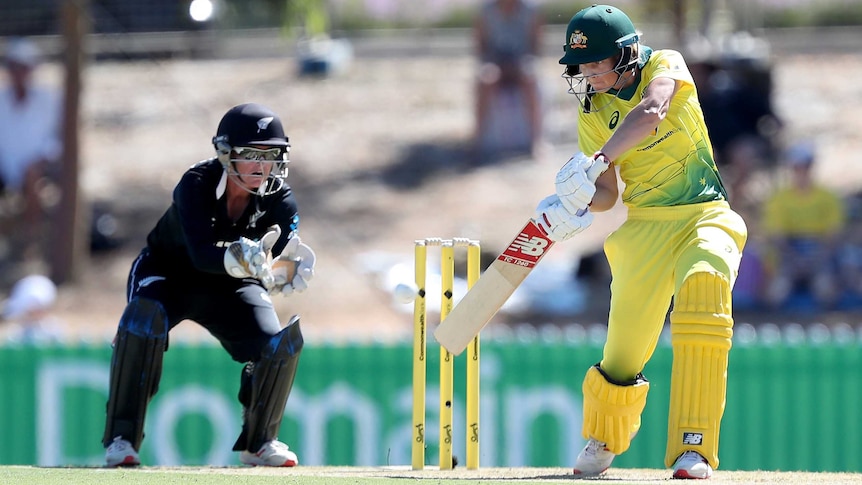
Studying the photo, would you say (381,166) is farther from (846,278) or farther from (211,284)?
(211,284)

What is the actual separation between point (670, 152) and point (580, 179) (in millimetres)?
481

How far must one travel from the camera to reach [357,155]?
46.4 ft

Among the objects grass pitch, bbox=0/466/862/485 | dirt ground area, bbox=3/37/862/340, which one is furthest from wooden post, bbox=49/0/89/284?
grass pitch, bbox=0/466/862/485

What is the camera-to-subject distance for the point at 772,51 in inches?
656

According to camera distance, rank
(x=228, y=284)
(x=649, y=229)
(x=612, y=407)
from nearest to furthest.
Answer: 1. (x=649, y=229)
2. (x=612, y=407)
3. (x=228, y=284)

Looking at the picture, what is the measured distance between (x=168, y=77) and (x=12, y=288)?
4416 mm

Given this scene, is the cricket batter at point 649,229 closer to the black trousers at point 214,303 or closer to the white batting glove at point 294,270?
the white batting glove at point 294,270

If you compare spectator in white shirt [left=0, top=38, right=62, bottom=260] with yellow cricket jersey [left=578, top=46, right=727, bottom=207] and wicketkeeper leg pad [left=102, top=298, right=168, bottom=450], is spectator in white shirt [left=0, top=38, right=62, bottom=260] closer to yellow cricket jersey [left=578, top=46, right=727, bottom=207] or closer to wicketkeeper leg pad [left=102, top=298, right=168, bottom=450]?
wicketkeeper leg pad [left=102, top=298, right=168, bottom=450]

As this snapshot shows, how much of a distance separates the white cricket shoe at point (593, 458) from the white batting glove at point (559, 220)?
892 mm

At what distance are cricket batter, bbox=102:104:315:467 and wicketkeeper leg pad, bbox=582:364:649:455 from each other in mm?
1215

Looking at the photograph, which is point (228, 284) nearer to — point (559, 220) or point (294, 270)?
point (294, 270)

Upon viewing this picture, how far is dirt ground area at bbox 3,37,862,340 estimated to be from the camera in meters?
12.0

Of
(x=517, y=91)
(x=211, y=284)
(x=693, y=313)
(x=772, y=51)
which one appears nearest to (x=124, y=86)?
(x=517, y=91)

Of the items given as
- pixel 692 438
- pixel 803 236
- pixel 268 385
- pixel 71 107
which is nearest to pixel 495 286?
pixel 692 438
